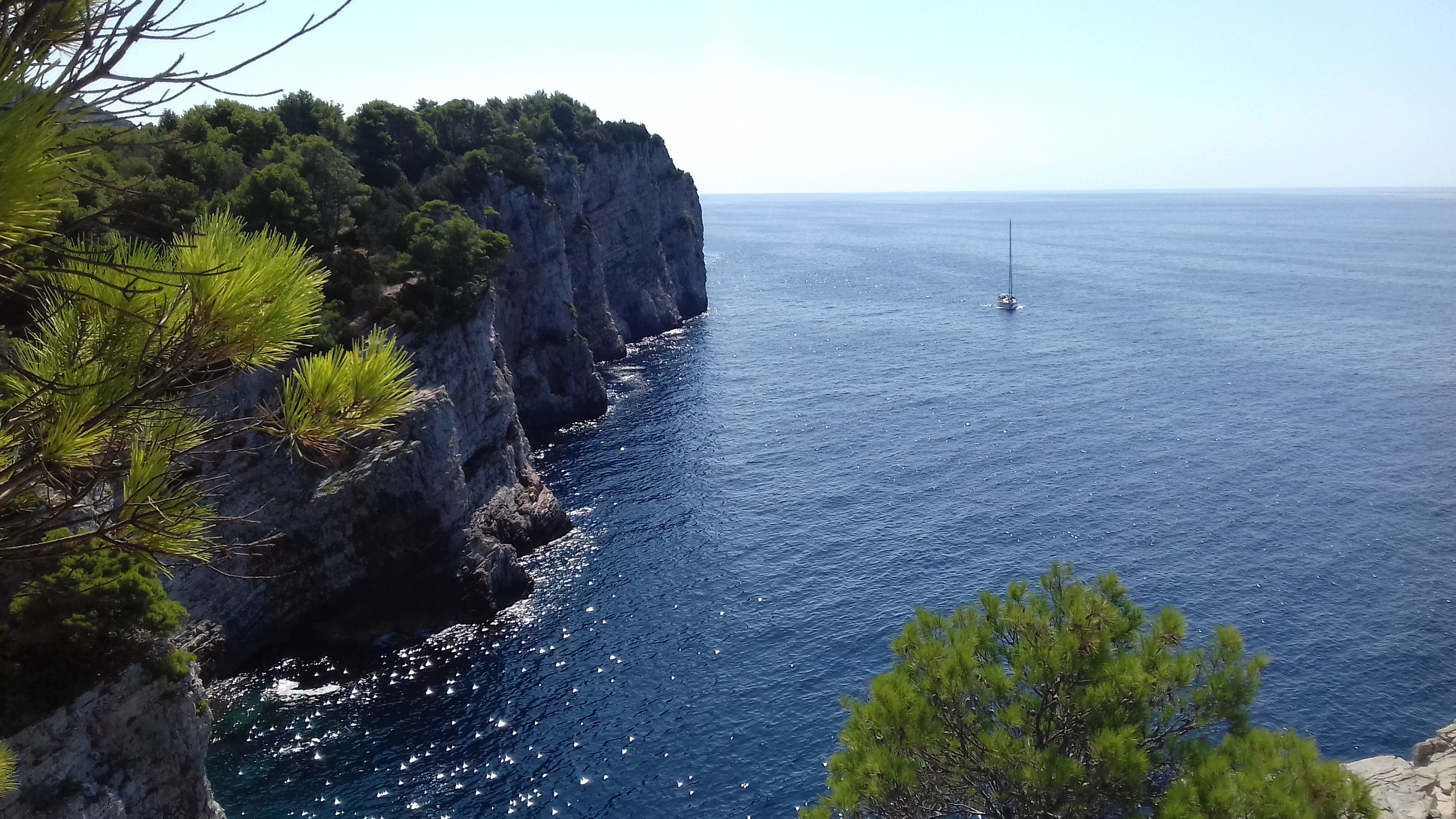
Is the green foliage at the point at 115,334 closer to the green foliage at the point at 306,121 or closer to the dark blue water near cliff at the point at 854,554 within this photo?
the dark blue water near cliff at the point at 854,554

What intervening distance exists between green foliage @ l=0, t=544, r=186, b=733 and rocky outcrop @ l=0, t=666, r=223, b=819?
1.80 feet

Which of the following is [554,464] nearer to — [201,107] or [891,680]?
[201,107]

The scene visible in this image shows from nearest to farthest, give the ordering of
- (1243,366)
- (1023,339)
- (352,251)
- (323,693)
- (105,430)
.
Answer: (105,430) → (323,693) → (352,251) → (1243,366) → (1023,339)

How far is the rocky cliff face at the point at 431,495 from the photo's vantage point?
131 ft

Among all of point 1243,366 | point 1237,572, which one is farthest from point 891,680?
point 1243,366

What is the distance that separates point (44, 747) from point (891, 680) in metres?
23.6

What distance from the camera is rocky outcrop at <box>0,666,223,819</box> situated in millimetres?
23141

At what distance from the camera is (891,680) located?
52.6 ft

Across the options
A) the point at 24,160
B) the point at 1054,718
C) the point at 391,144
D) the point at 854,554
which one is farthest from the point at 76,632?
the point at 391,144

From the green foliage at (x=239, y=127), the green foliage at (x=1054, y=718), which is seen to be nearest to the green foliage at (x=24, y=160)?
the green foliage at (x=1054, y=718)

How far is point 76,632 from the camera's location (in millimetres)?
24531

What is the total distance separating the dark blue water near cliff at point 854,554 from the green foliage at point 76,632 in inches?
413

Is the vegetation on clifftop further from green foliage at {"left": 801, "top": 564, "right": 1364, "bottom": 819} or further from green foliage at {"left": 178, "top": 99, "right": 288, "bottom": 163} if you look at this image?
green foliage at {"left": 801, "top": 564, "right": 1364, "bottom": 819}

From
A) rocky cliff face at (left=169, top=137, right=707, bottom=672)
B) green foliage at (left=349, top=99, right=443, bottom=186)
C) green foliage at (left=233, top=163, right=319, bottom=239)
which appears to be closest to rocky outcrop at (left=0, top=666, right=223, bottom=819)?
rocky cliff face at (left=169, top=137, right=707, bottom=672)
